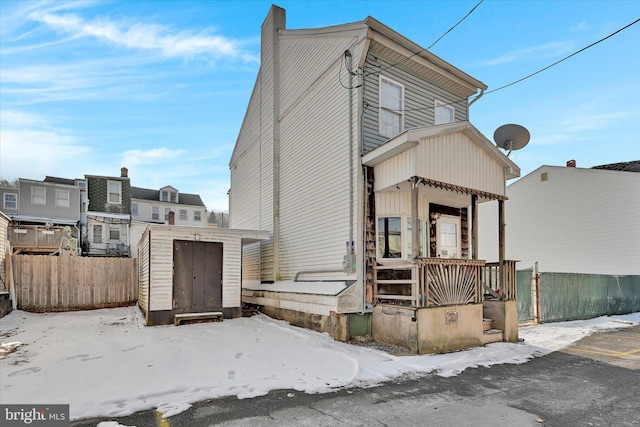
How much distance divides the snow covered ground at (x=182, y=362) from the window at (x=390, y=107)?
220 inches

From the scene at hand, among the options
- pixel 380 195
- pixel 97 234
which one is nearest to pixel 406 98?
pixel 380 195

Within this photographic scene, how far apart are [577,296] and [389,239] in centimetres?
885

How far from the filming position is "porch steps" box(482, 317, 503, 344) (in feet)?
27.8

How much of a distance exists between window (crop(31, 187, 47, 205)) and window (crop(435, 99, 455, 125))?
27.3 meters

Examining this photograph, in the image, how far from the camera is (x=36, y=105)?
417 inches

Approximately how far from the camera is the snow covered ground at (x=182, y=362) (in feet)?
15.1

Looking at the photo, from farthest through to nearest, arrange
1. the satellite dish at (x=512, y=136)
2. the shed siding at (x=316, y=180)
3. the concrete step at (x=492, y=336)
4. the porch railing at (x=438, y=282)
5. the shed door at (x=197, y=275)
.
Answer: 1. the satellite dish at (x=512, y=136)
2. the shed door at (x=197, y=275)
3. the shed siding at (x=316, y=180)
4. the concrete step at (x=492, y=336)
5. the porch railing at (x=438, y=282)

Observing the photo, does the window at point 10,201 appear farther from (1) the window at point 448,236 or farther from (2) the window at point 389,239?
(1) the window at point 448,236

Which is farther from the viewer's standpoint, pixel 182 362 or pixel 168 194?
pixel 168 194

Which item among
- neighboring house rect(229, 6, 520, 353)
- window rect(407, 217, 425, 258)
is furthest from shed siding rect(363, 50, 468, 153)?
window rect(407, 217, 425, 258)

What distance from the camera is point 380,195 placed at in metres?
8.87

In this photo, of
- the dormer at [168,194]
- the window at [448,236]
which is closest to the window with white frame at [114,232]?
the dormer at [168,194]

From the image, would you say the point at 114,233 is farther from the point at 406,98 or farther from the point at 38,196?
the point at 406,98

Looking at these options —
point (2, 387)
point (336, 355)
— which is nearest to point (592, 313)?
point (336, 355)
